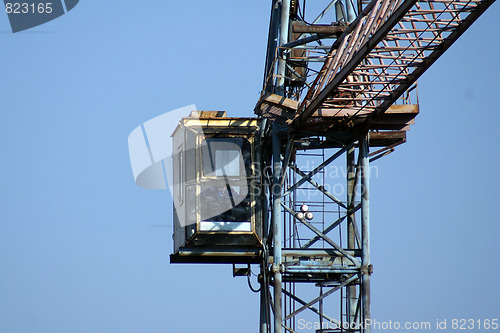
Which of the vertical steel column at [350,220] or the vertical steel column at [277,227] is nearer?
the vertical steel column at [277,227]

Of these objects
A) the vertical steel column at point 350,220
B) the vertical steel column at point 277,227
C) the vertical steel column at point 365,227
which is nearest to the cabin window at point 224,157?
the vertical steel column at point 277,227

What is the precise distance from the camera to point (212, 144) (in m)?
40.9

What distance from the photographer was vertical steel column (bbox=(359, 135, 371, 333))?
128 ft

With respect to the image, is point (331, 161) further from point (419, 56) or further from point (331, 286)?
point (419, 56)

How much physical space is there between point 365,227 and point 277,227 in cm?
309

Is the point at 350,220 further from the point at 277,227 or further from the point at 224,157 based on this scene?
the point at 224,157

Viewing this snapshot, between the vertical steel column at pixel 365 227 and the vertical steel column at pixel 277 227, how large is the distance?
2913 mm

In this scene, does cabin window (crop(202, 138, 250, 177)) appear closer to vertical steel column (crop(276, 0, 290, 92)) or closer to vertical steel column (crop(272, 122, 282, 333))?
vertical steel column (crop(272, 122, 282, 333))

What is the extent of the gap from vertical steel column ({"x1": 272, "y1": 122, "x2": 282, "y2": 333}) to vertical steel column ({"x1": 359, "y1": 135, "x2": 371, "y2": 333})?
291 centimetres

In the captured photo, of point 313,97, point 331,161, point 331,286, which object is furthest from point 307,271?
point 313,97

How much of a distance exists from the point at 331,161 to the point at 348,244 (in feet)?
10.9

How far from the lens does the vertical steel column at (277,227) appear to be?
39053mm

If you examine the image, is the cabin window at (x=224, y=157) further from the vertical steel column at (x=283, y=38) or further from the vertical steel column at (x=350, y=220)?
the vertical steel column at (x=350, y=220)

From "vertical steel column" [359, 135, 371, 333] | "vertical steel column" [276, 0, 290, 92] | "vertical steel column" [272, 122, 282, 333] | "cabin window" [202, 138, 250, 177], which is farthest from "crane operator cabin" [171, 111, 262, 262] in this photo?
"vertical steel column" [359, 135, 371, 333]
